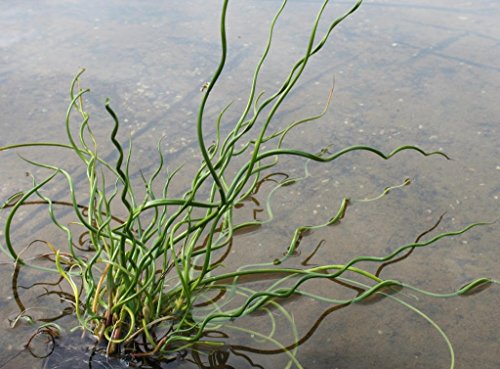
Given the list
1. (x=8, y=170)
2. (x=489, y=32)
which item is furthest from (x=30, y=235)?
(x=489, y=32)

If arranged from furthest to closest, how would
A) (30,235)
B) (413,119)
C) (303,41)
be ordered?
1. (303,41)
2. (413,119)
3. (30,235)

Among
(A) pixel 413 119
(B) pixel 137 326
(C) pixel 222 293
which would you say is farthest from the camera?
(A) pixel 413 119

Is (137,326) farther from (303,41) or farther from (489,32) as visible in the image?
(489,32)

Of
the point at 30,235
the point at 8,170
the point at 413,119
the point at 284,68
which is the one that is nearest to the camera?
the point at 30,235

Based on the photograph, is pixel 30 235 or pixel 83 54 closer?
pixel 30 235

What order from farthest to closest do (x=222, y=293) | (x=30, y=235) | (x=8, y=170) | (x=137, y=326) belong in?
1. (x=8, y=170)
2. (x=30, y=235)
3. (x=222, y=293)
4. (x=137, y=326)

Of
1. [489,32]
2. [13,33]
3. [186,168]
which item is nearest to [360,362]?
[186,168]

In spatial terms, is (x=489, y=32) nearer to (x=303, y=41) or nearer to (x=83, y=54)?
(x=303, y=41)

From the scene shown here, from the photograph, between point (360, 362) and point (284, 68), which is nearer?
point (360, 362)

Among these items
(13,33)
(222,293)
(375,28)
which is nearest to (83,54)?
(13,33)
